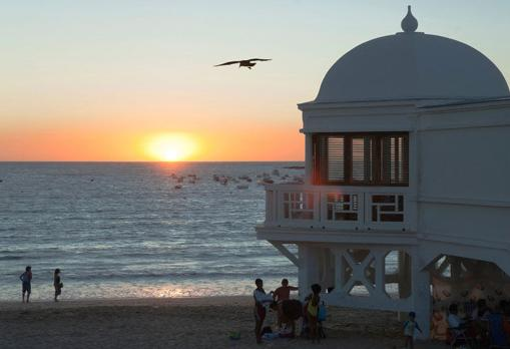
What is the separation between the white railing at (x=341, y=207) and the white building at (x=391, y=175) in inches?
0.9

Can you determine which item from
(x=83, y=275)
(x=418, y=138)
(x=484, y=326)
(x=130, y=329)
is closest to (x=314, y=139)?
(x=418, y=138)

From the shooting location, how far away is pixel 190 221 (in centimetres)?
9419

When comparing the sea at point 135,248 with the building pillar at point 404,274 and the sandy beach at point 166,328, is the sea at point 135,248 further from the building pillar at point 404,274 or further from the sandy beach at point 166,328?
the building pillar at point 404,274

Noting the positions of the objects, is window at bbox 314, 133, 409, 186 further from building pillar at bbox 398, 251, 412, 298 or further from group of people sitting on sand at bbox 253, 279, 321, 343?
building pillar at bbox 398, 251, 412, 298

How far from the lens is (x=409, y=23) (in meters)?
20.8

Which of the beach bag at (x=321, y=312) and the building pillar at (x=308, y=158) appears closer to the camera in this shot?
the beach bag at (x=321, y=312)

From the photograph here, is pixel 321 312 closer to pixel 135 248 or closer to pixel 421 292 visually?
pixel 421 292

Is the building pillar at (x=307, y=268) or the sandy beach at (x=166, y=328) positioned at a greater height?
the building pillar at (x=307, y=268)

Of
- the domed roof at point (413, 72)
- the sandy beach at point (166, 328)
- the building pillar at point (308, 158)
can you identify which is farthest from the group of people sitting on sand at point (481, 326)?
the domed roof at point (413, 72)

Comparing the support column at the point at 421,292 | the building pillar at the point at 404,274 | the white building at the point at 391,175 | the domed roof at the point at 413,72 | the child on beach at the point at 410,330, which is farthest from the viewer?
the building pillar at the point at 404,274

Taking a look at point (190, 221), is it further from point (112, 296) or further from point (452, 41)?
point (452, 41)

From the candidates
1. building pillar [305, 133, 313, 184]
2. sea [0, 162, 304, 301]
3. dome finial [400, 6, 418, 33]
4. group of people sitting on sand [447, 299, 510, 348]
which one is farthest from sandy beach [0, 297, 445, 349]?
sea [0, 162, 304, 301]

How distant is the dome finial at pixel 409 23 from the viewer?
2072 centimetres

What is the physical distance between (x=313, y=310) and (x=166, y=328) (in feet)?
20.5
